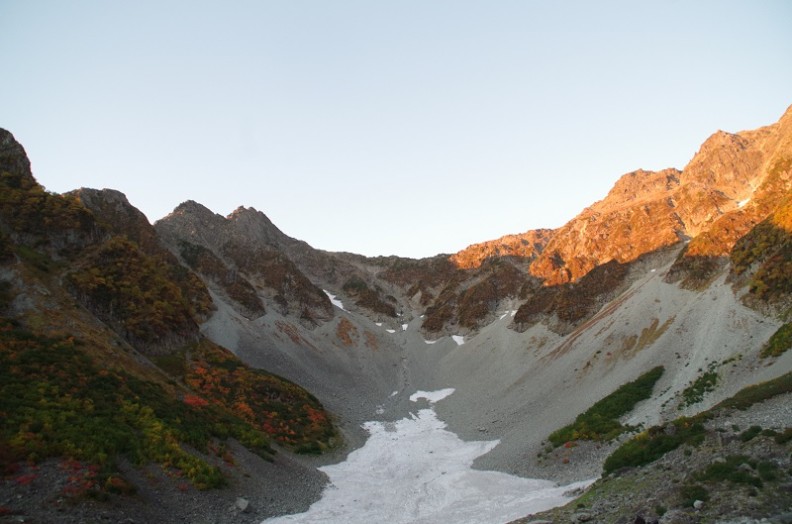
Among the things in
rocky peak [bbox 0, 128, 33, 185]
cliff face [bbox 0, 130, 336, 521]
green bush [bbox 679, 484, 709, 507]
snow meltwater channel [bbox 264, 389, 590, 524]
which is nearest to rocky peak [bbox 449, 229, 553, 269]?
snow meltwater channel [bbox 264, 389, 590, 524]

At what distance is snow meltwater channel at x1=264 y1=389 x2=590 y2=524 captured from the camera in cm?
2809

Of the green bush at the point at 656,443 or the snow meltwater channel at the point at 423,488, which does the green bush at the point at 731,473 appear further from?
the snow meltwater channel at the point at 423,488

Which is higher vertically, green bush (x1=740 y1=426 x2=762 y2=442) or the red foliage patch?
the red foliage patch

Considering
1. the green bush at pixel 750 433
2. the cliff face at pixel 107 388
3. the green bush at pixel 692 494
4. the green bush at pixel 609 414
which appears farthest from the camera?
the green bush at pixel 609 414

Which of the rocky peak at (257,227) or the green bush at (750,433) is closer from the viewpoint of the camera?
the green bush at (750,433)

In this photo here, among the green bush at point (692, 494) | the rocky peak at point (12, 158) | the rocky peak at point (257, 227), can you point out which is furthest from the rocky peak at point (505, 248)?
the green bush at point (692, 494)

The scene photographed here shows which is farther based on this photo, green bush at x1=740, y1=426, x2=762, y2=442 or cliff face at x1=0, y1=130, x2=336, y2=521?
cliff face at x1=0, y1=130, x2=336, y2=521

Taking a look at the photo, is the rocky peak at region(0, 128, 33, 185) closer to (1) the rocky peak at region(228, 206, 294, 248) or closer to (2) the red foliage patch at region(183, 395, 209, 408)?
(2) the red foliage patch at region(183, 395, 209, 408)

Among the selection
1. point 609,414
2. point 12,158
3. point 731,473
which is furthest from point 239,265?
point 731,473

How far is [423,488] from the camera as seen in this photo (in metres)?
35.8

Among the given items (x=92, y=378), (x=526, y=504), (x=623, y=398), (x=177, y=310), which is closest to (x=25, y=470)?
(x=92, y=378)

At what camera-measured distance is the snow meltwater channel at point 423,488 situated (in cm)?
2809

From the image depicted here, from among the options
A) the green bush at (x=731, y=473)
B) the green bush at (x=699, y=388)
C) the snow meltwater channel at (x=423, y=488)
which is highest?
the green bush at (x=731, y=473)

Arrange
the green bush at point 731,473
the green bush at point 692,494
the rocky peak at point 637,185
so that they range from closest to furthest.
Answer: the green bush at point 731,473
the green bush at point 692,494
the rocky peak at point 637,185
